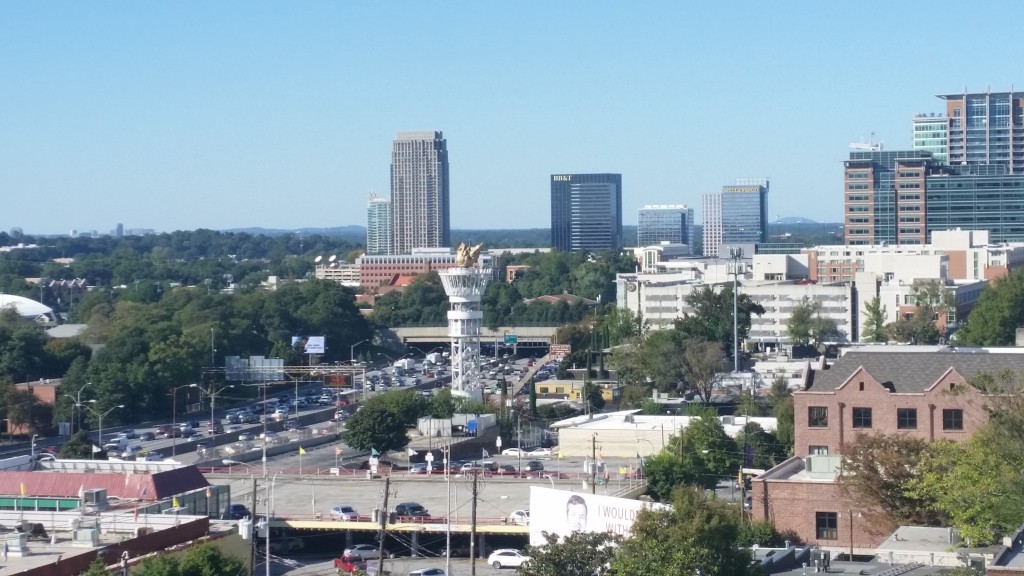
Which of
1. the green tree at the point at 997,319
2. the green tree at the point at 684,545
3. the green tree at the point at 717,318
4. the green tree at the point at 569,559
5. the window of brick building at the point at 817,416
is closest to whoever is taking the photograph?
the green tree at the point at 684,545

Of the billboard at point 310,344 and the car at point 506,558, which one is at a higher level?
the billboard at point 310,344

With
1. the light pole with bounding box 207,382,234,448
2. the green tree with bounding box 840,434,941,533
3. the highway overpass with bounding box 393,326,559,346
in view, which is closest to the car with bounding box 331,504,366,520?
the green tree with bounding box 840,434,941,533

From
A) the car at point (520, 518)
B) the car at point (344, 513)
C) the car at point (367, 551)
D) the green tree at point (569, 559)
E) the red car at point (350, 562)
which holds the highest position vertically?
the green tree at point (569, 559)

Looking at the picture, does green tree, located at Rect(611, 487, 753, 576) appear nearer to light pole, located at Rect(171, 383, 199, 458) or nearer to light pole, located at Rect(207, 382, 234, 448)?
light pole, located at Rect(171, 383, 199, 458)

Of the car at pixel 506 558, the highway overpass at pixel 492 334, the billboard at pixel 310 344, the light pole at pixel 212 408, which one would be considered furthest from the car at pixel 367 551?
the highway overpass at pixel 492 334

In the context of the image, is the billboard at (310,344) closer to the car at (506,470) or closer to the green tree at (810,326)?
the green tree at (810,326)

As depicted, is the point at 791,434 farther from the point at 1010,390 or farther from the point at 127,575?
the point at 127,575

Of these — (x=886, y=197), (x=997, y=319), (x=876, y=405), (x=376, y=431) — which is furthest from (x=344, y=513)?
(x=886, y=197)

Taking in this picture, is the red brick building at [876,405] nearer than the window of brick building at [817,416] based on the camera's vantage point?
Yes
